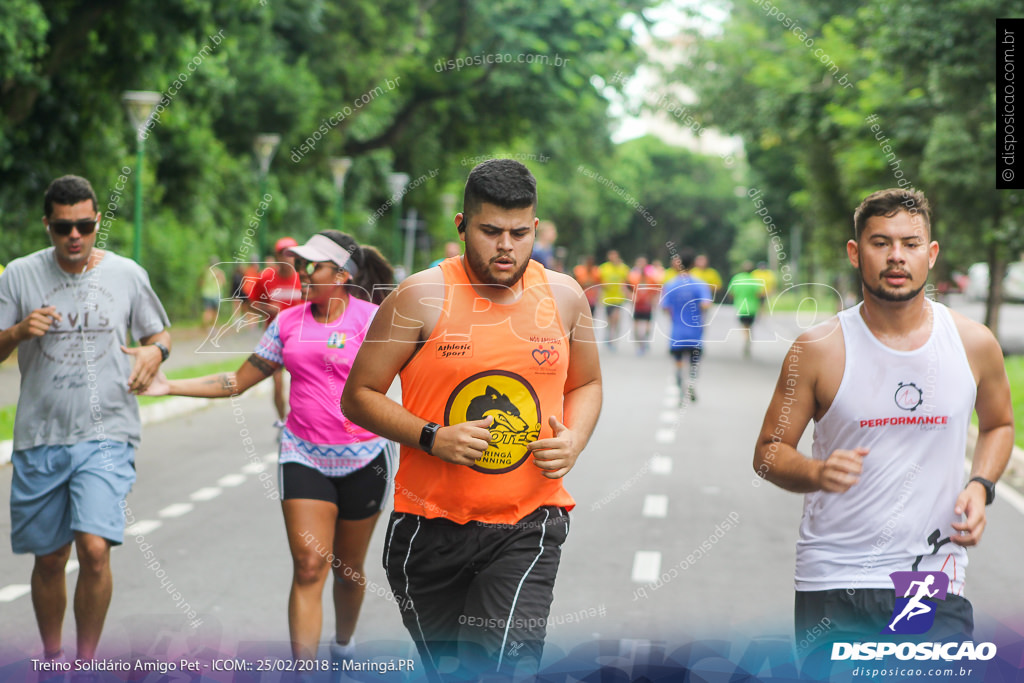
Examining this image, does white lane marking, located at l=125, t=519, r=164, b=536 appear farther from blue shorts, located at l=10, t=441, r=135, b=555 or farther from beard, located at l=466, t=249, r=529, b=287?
beard, located at l=466, t=249, r=529, b=287

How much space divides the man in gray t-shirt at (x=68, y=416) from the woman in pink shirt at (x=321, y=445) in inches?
10.6

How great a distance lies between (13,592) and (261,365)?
218 cm

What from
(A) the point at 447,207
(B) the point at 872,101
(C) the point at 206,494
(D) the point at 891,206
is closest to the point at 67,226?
(D) the point at 891,206

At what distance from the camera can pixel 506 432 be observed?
3254mm

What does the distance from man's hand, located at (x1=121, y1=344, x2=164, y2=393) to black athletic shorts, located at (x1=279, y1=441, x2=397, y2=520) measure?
616mm

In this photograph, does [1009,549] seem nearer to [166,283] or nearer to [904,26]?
[904,26]

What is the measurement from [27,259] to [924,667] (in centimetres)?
332

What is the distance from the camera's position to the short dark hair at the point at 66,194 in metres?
4.42

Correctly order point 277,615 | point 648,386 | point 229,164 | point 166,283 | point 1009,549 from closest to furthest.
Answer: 1. point 277,615
2. point 1009,549
3. point 648,386
4. point 166,283
5. point 229,164

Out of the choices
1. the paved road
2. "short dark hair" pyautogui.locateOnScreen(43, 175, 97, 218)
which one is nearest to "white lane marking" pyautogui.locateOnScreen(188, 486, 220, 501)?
the paved road

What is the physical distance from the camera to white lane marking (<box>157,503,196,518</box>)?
26.8 ft

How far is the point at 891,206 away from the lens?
327 centimetres

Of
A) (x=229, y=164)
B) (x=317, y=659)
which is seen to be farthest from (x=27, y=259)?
(x=229, y=164)

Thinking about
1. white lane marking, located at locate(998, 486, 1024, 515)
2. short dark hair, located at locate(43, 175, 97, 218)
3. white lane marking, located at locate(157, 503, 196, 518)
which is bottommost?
white lane marking, located at locate(157, 503, 196, 518)
